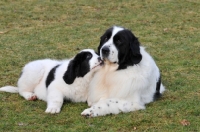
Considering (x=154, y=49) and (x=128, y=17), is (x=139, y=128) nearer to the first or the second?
(x=154, y=49)

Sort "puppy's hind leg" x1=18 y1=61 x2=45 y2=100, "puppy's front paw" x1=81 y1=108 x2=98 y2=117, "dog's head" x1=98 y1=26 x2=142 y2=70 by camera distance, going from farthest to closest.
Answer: "puppy's hind leg" x1=18 y1=61 x2=45 y2=100, "dog's head" x1=98 y1=26 x2=142 y2=70, "puppy's front paw" x1=81 y1=108 x2=98 y2=117

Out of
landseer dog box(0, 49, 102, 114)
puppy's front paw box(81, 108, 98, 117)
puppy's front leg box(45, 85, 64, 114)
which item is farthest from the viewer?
landseer dog box(0, 49, 102, 114)

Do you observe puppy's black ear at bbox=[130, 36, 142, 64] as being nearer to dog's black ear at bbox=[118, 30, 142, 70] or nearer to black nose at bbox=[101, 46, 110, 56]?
dog's black ear at bbox=[118, 30, 142, 70]

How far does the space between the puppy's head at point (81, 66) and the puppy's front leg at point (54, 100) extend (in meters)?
0.22

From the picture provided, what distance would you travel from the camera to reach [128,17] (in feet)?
48.0

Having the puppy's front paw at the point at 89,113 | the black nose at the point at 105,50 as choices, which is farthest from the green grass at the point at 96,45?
the black nose at the point at 105,50

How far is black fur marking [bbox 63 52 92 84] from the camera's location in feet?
22.5

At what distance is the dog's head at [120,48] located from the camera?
634 centimetres

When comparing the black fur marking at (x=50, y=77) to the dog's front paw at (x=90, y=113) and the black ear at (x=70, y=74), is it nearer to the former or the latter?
the black ear at (x=70, y=74)

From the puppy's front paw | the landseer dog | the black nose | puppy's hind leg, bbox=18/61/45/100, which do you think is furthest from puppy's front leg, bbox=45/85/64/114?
the black nose

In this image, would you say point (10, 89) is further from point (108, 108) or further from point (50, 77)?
point (108, 108)

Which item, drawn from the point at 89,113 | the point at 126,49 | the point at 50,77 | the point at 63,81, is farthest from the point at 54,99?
the point at 126,49

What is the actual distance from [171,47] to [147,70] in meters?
4.32

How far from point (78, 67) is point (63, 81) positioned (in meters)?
0.30
